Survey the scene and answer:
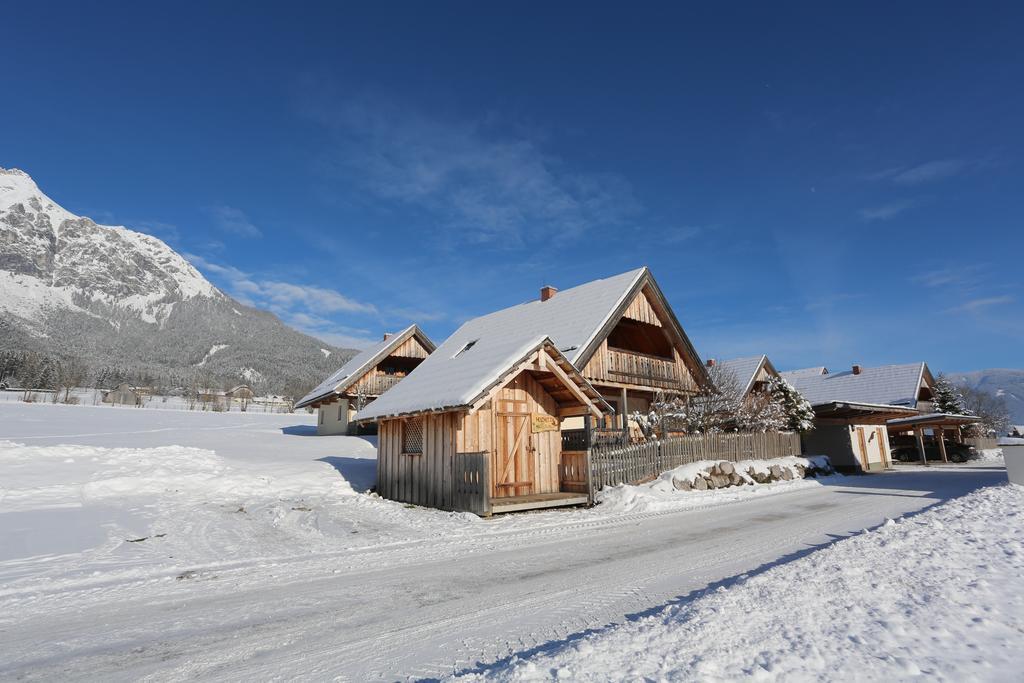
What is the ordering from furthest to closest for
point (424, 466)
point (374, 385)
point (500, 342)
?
point (374, 385) → point (500, 342) → point (424, 466)

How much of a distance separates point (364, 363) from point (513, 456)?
20.6m

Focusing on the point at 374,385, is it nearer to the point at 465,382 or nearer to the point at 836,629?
the point at 465,382

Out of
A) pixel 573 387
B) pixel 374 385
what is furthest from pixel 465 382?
pixel 374 385

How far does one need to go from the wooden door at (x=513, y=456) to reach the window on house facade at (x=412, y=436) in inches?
83.4

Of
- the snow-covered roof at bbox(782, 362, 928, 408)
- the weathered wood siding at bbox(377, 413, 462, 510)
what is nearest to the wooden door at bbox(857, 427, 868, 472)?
the snow-covered roof at bbox(782, 362, 928, 408)

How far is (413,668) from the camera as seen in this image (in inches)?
159

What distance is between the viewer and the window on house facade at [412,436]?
1456 cm

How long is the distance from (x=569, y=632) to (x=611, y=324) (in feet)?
62.6

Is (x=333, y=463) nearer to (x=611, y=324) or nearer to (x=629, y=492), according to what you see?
(x=629, y=492)

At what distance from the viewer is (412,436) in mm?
14859

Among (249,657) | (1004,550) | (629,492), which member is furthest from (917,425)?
(249,657)

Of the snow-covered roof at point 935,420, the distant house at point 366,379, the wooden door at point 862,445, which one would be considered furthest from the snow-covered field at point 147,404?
the snow-covered roof at point 935,420

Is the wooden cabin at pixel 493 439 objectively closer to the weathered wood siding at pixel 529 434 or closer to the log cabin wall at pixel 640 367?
the weathered wood siding at pixel 529 434

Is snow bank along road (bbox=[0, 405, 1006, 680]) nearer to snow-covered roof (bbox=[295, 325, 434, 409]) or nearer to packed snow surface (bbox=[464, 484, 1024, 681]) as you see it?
packed snow surface (bbox=[464, 484, 1024, 681])
